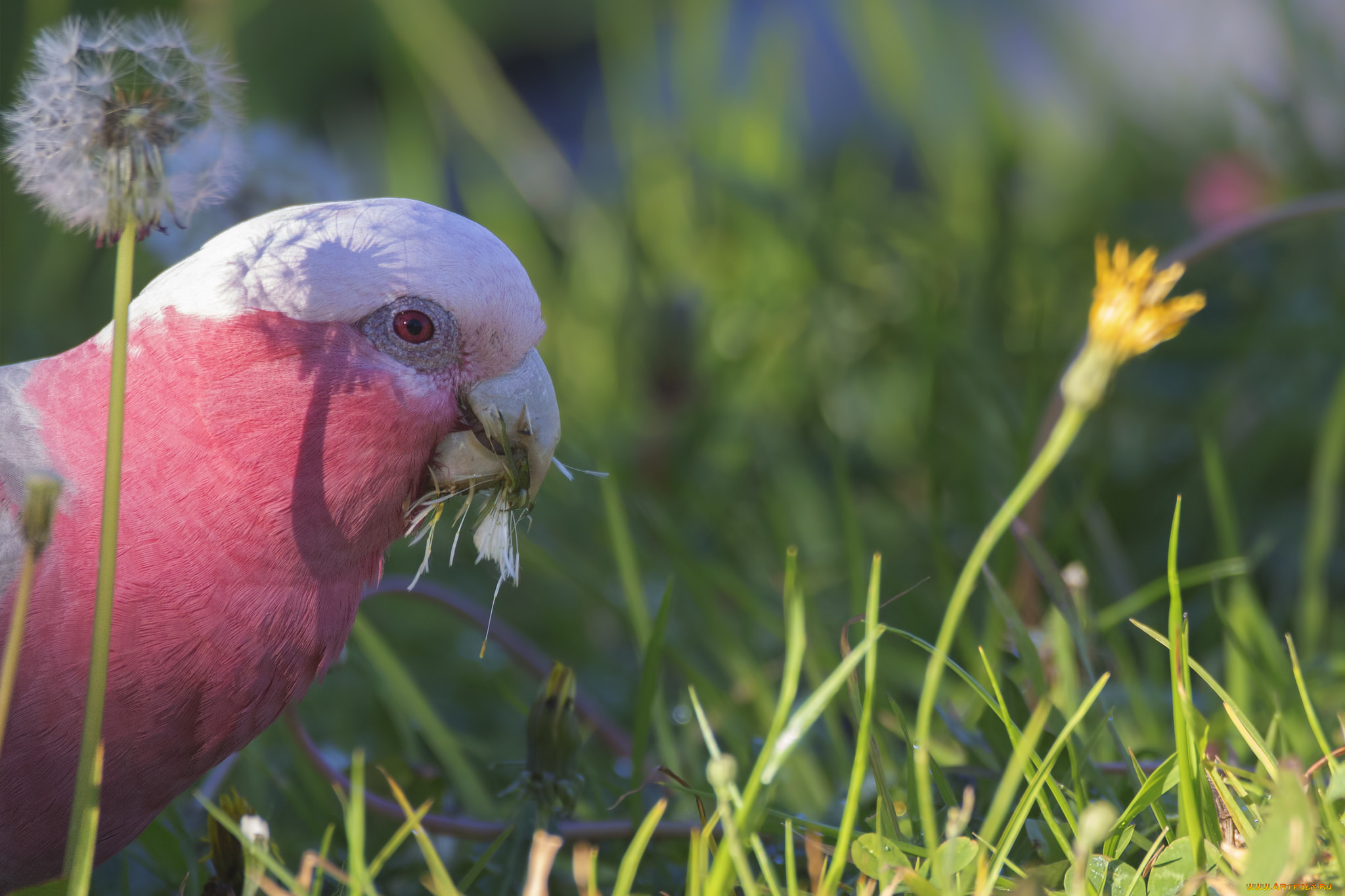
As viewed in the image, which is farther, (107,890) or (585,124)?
(585,124)

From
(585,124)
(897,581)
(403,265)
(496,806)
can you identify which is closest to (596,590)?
(496,806)

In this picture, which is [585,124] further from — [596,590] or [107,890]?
[107,890]

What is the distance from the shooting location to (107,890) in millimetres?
1117

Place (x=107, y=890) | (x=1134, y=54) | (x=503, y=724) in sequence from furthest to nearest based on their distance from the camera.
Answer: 1. (x=1134, y=54)
2. (x=503, y=724)
3. (x=107, y=890)

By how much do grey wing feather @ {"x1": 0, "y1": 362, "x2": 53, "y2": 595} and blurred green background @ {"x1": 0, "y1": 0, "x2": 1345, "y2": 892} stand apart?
347 mm

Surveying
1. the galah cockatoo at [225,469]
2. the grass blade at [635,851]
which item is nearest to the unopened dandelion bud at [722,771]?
the grass blade at [635,851]

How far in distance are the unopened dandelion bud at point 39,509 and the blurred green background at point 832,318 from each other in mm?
513

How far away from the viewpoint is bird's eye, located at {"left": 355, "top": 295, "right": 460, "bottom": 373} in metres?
0.86

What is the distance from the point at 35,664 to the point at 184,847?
0.99 ft

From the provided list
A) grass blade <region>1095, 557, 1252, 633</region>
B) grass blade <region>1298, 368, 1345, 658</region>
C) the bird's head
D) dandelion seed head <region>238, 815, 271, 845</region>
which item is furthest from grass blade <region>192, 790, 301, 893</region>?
grass blade <region>1298, 368, 1345, 658</region>

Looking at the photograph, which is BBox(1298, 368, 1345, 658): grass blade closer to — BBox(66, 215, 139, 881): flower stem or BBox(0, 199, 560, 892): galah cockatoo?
BBox(0, 199, 560, 892): galah cockatoo

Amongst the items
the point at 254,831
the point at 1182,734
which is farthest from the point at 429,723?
the point at 1182,734

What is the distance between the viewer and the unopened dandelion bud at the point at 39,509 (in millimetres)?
591

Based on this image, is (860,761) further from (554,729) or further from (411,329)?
(411,329)
